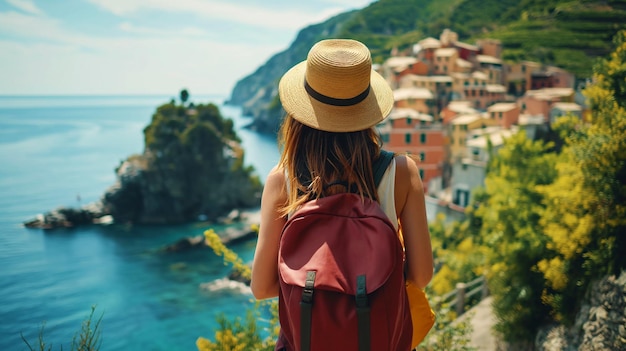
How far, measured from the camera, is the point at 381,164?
130 cm

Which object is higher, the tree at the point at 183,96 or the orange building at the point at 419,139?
the tree at the point at 183,96

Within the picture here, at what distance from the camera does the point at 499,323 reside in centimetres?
668

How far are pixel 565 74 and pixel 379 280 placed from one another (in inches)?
1304

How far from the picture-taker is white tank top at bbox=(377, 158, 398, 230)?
1.28 m

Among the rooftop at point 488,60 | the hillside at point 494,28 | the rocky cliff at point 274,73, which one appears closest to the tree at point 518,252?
the hillside at point 494,28

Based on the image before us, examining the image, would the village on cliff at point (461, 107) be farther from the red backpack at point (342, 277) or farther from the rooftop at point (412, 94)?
the red backpack at point (342, 277)

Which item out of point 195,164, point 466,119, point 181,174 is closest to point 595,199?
point 466,119

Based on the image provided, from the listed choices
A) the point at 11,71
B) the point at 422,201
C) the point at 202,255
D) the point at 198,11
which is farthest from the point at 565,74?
the point at 422,201

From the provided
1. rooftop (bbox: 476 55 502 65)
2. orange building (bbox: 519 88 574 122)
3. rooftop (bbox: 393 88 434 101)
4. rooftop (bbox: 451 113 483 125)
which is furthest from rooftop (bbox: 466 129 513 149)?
rooftop (bbox: 476 55 502 65)

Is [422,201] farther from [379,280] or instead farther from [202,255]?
[202,255]

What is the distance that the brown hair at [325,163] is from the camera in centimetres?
127

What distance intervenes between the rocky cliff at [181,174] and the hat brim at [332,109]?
90.0 ft

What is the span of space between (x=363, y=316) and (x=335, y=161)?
42 cm

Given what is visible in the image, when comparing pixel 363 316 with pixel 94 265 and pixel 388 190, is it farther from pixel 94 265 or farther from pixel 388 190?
pixel 94 265
